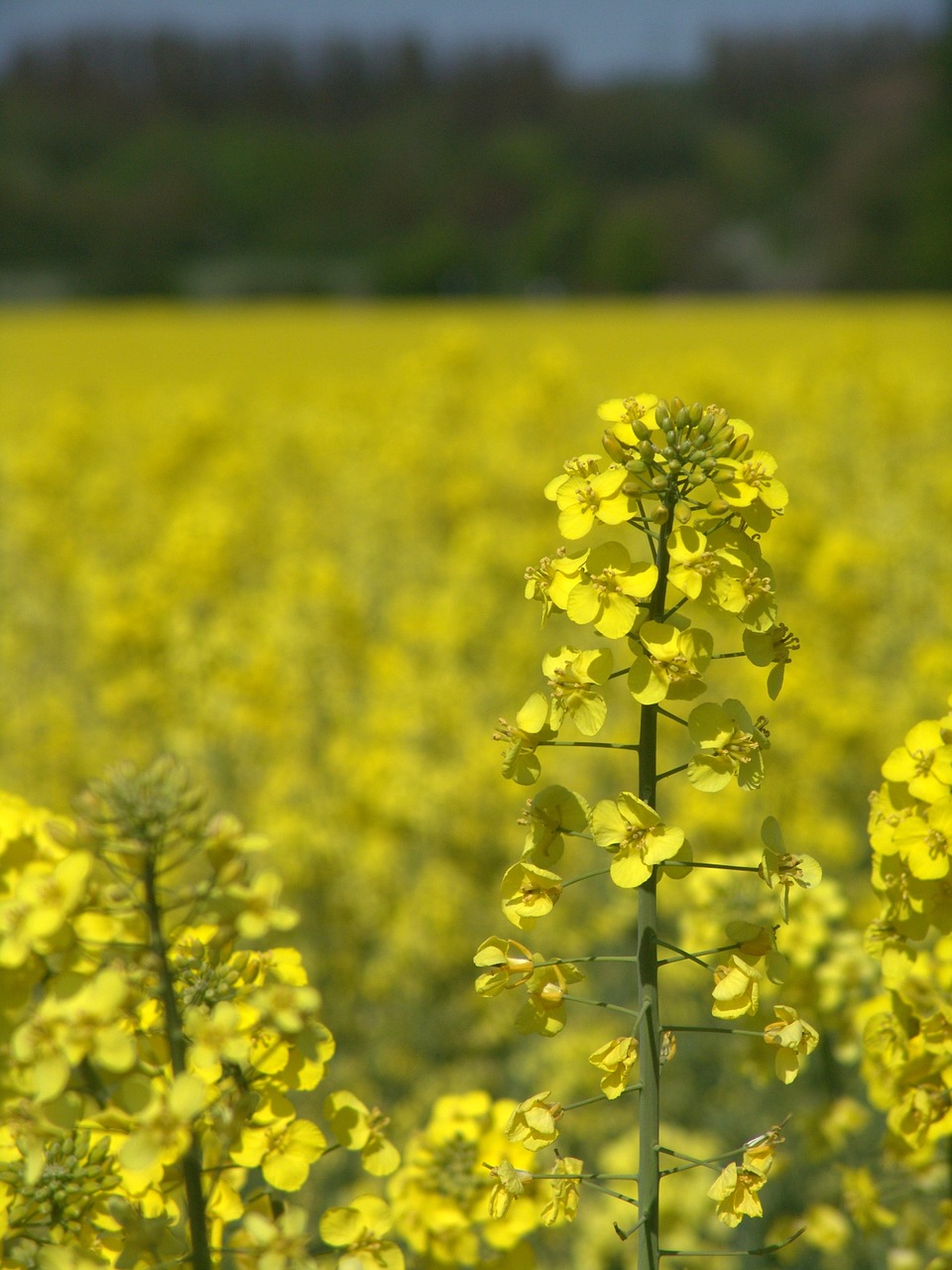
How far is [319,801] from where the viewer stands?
525 centimetres

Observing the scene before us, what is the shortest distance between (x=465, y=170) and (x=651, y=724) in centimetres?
5381

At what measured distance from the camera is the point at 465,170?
170 feet

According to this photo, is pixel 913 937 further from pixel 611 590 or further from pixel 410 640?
pixel 410 640

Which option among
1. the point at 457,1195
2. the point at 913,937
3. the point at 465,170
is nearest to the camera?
the point at 913,937

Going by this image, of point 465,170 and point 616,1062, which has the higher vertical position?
point 465,170

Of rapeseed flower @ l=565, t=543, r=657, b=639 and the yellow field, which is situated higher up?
the yellow field

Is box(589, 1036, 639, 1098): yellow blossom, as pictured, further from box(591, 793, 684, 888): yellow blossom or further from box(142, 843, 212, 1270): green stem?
box(142, 843, 212, 1270): green stem

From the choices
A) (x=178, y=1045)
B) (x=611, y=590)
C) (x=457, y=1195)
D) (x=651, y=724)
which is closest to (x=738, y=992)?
(x=651, y=724)

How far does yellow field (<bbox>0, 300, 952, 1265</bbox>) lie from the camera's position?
185 inches

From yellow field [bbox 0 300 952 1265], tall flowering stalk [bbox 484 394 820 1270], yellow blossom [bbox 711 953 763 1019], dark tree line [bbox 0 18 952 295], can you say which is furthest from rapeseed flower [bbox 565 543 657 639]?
dark tree line [bbox 0 18 952 295]

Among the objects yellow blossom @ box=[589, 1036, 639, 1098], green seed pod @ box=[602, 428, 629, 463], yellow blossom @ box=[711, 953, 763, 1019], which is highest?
green seed pod @ box=[602, 428, 629, 463]

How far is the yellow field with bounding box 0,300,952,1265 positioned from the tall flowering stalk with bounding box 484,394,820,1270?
849 millimetres

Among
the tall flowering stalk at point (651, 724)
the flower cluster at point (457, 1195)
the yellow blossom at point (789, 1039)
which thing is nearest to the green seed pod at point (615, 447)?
the tall flowering stalk at point (651, 724)

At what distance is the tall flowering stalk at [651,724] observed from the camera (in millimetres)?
1350
